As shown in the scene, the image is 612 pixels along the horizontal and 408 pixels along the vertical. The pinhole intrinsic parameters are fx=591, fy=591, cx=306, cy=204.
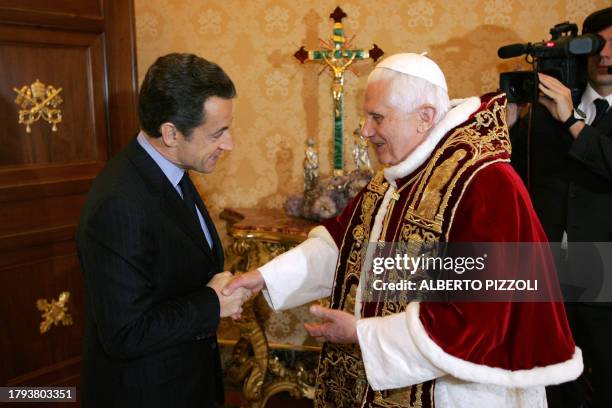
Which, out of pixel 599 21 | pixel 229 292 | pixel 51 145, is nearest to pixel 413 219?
pixel 229 292

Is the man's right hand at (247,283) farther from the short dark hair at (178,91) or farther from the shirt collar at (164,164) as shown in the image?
the short dark hair at (178,91)

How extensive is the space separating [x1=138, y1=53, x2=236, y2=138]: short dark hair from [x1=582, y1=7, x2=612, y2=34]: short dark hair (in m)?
1.78

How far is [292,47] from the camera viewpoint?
3.61m

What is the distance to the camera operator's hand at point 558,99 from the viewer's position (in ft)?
8.01

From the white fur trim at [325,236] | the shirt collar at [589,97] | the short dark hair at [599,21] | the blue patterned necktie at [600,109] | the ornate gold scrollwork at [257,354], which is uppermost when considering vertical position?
the short dark hair at [599,21]

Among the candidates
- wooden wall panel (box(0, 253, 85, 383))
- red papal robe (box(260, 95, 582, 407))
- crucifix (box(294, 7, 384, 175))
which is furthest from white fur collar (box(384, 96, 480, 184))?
wooden wall panel (box(0, 253, 85, 383))

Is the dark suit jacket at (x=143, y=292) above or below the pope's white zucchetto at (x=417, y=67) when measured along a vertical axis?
below

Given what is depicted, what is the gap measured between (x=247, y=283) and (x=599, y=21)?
191 centimetres

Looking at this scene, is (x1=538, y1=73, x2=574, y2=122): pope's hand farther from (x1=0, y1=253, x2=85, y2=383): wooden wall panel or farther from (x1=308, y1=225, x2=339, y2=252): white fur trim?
(x1=0, y1=253, x2=85, y2=383): wooden wall panel

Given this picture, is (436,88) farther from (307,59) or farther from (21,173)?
(21,173)

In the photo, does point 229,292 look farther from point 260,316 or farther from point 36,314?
point 36,314

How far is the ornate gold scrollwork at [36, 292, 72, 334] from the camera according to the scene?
3.22 m

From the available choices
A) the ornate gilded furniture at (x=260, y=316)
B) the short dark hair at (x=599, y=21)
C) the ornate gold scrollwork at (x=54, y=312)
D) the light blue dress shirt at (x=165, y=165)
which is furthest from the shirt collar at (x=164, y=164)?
the short dark hair at (x=599, y=21)

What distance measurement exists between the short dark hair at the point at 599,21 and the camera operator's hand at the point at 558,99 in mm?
351
